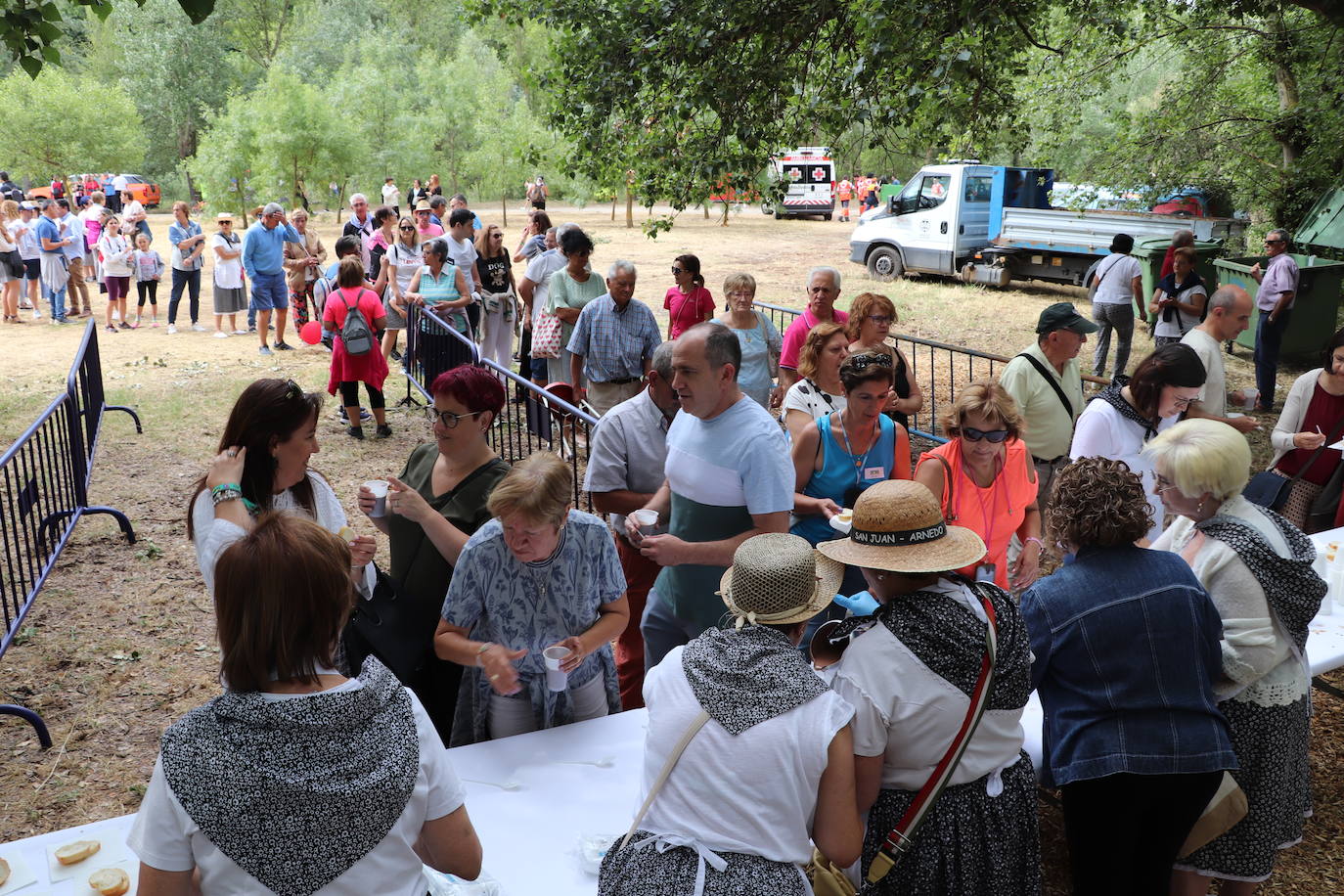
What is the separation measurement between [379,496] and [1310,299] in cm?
1322

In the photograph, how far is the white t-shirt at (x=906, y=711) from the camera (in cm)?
236

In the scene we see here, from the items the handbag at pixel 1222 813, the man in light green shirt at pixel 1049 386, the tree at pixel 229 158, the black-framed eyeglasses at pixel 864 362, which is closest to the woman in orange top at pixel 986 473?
the black-framed eyeglasses at pixel 864 362

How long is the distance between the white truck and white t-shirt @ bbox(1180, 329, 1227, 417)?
12849mm

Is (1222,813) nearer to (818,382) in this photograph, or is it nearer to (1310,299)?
(818,382)

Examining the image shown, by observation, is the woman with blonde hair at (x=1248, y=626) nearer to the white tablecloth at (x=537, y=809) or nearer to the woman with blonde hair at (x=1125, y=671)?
the woman with blonde hair at (x=1125, y=671)

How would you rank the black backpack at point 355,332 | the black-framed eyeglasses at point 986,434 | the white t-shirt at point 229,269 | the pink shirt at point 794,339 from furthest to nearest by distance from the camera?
the white t-shirt at point 229,269 → the black backpack at point 355,332 → the pink shirt at point 794,339 → the black-framed eyeglasses at point 986,434

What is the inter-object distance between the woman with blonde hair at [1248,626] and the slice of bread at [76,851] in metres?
3.16

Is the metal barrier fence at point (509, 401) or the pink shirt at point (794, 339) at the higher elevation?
the pink shirt at point (794, 339)

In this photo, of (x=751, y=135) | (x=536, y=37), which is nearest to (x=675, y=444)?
(x=751, y=135)

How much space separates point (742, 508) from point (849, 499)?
0.79m

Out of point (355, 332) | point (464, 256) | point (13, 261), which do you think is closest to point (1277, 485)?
point (355, 332)

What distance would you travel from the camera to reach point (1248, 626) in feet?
9.83

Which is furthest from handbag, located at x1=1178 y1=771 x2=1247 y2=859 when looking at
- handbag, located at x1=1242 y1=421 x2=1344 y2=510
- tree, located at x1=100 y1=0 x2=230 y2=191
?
tree, located at x1=100 y1=0 x2=230 y2=191

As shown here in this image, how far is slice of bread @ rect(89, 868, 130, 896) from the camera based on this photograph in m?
2.43
